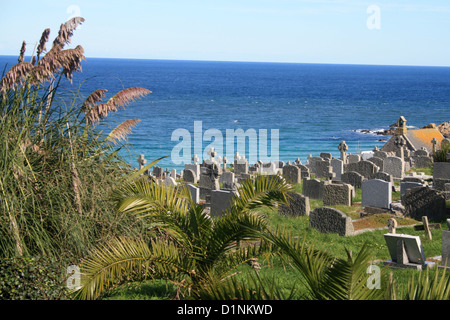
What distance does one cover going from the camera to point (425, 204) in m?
13.0

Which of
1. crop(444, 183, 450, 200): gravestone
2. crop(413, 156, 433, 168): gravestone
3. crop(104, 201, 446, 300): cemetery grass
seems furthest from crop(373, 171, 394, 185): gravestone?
crop(413, 156, 433, 168): gravestone

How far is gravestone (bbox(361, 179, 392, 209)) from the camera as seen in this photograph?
1456 cm

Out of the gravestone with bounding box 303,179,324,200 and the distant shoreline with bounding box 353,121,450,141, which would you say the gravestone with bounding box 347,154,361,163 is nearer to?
the gravestone with bounding box 303,179,324,200

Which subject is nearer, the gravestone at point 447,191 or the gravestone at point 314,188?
the gravestone at point 447,191

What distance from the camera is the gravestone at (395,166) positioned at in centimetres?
2025

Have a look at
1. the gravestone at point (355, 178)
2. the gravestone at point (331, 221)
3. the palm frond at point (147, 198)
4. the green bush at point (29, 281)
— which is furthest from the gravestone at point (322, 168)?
the green bush at point (29, 281)

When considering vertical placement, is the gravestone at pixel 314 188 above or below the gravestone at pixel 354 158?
above

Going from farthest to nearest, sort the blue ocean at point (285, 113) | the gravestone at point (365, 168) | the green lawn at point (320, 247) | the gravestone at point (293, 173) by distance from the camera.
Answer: the blue ocean at point (285, 113) → the gravestone at point (293, 173) → the gravestone at point (365, 168) → the green lawn at point (320, 247)

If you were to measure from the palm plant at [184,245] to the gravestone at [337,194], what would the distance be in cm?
848

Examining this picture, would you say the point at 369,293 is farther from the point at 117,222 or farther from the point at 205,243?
the point at 117,222

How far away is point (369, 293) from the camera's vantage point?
14.3 ft

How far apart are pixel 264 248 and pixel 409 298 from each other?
2452 mm

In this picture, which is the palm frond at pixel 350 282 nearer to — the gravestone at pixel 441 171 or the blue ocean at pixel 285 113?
the gravestone at pixel 441 171

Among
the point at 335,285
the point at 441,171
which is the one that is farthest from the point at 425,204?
the point at 335,285
